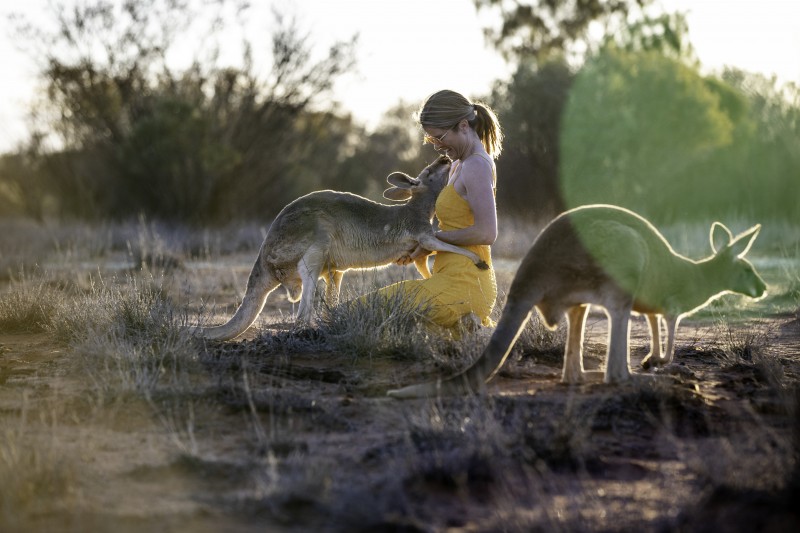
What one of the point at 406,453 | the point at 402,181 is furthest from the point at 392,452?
the point at 402,181

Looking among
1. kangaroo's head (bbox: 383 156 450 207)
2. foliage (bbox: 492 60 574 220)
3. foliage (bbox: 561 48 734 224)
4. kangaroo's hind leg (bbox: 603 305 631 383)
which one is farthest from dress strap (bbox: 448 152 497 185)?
foliage (bbox: 561 48 734 224)

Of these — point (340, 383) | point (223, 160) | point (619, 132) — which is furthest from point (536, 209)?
point (340, 383)

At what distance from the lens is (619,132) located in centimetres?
2478

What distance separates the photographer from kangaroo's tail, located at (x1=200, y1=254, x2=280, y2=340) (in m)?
6.99

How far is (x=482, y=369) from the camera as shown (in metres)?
4.77

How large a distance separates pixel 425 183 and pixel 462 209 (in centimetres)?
115

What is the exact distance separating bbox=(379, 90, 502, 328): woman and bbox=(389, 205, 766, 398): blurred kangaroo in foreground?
1534 millimetres

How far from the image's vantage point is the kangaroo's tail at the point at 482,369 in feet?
15.7

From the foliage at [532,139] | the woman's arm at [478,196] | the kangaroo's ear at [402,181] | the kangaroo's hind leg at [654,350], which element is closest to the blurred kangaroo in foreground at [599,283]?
the kangaroo's hind leg at [654,350]

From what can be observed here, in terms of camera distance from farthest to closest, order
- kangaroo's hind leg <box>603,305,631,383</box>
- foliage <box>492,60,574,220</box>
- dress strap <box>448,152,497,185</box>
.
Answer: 1. foliage <box>492,60,574,220</box>
2. dress strap <box>448,152,497,185</box>
3. kangaroo's hind leg <box>603,305,631,383</box>

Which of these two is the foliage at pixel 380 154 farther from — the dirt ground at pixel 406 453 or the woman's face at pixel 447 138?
the dirt ground at pixel 406 453

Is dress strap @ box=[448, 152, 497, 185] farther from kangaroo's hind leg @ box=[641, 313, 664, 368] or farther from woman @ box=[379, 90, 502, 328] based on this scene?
kangaroo's hind leg @ box=[641, 313, 664, 368]

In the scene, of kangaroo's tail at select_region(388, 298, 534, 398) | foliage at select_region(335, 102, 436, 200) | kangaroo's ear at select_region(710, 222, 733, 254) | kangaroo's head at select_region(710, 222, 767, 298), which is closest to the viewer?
kangaroo's tail at select_region(388, 298, 534, 398)

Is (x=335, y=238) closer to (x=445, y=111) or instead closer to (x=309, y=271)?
(x=309, y=271)
